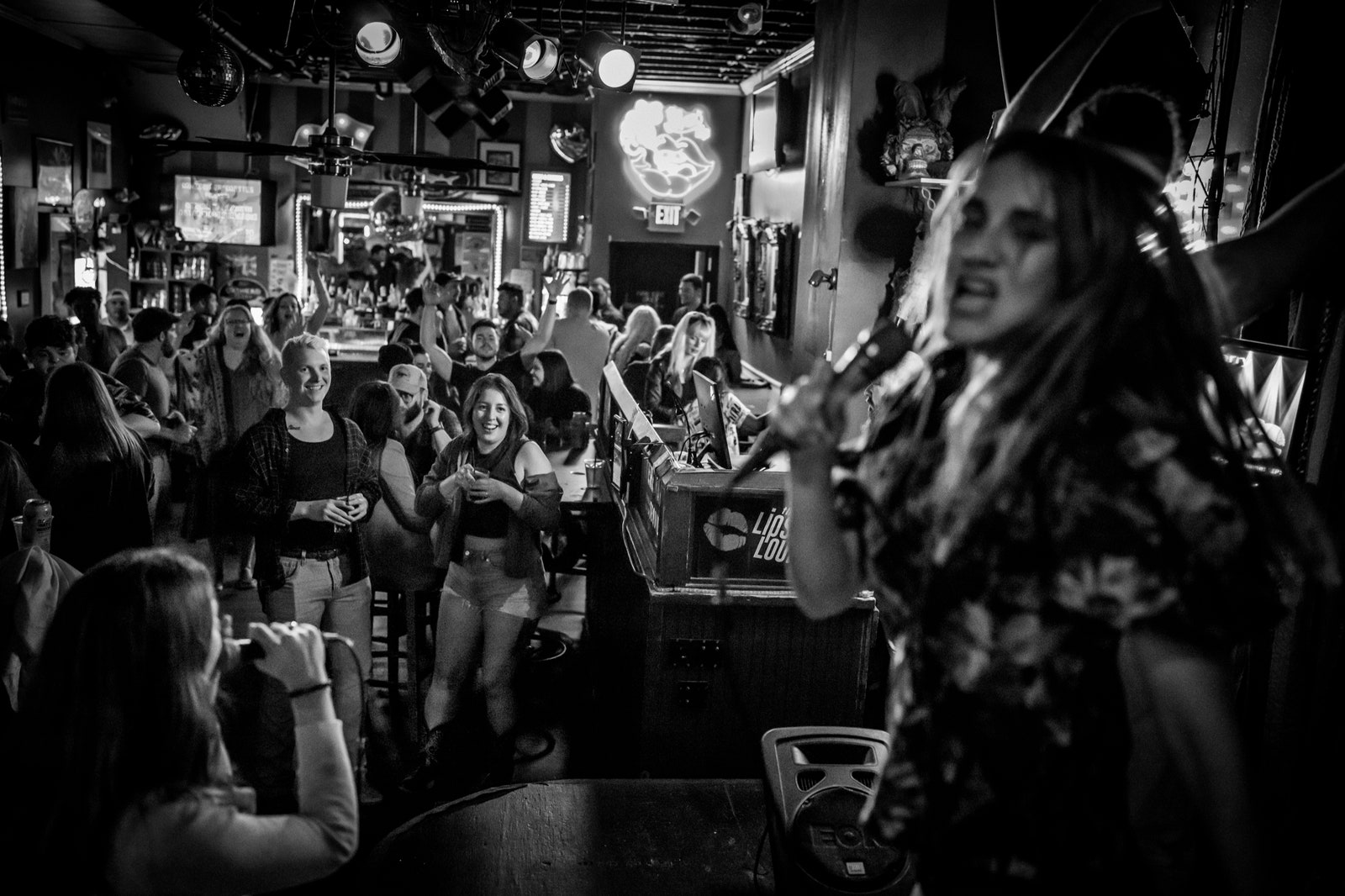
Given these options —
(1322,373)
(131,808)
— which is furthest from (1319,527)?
(131,808)

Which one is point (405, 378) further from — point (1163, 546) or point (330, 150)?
point (1163, 546)

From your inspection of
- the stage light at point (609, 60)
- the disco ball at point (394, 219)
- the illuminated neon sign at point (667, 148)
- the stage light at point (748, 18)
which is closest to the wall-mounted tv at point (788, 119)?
the stage light at point (748, 18)

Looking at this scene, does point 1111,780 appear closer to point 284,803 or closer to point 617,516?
point 284,803

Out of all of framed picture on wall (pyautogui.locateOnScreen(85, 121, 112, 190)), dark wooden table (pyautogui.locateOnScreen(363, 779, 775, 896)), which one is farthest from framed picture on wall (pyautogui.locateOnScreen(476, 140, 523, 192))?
dark wooden table (pyautogui.locateOnScreen(363, 779, 775, 896))

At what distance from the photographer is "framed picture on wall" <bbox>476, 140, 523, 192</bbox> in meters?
14.7

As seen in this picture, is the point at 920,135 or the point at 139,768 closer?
the point at 139,768

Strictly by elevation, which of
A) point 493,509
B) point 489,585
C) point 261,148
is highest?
point 261,148

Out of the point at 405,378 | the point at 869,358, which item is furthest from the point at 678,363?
the point at 869,358

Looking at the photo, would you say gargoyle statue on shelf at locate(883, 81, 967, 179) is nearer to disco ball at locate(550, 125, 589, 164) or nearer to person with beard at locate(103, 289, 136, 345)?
person with beard at locate(103, 289, 136, 345)

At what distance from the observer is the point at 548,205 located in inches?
587

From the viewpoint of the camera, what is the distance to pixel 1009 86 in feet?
7.82

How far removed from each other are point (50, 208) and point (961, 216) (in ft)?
37.9

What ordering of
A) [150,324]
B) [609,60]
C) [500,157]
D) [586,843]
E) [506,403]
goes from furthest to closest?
[500,157]
[609,60]
[150,324]
[506,403]
[586,843]

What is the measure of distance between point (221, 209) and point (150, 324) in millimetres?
8532
